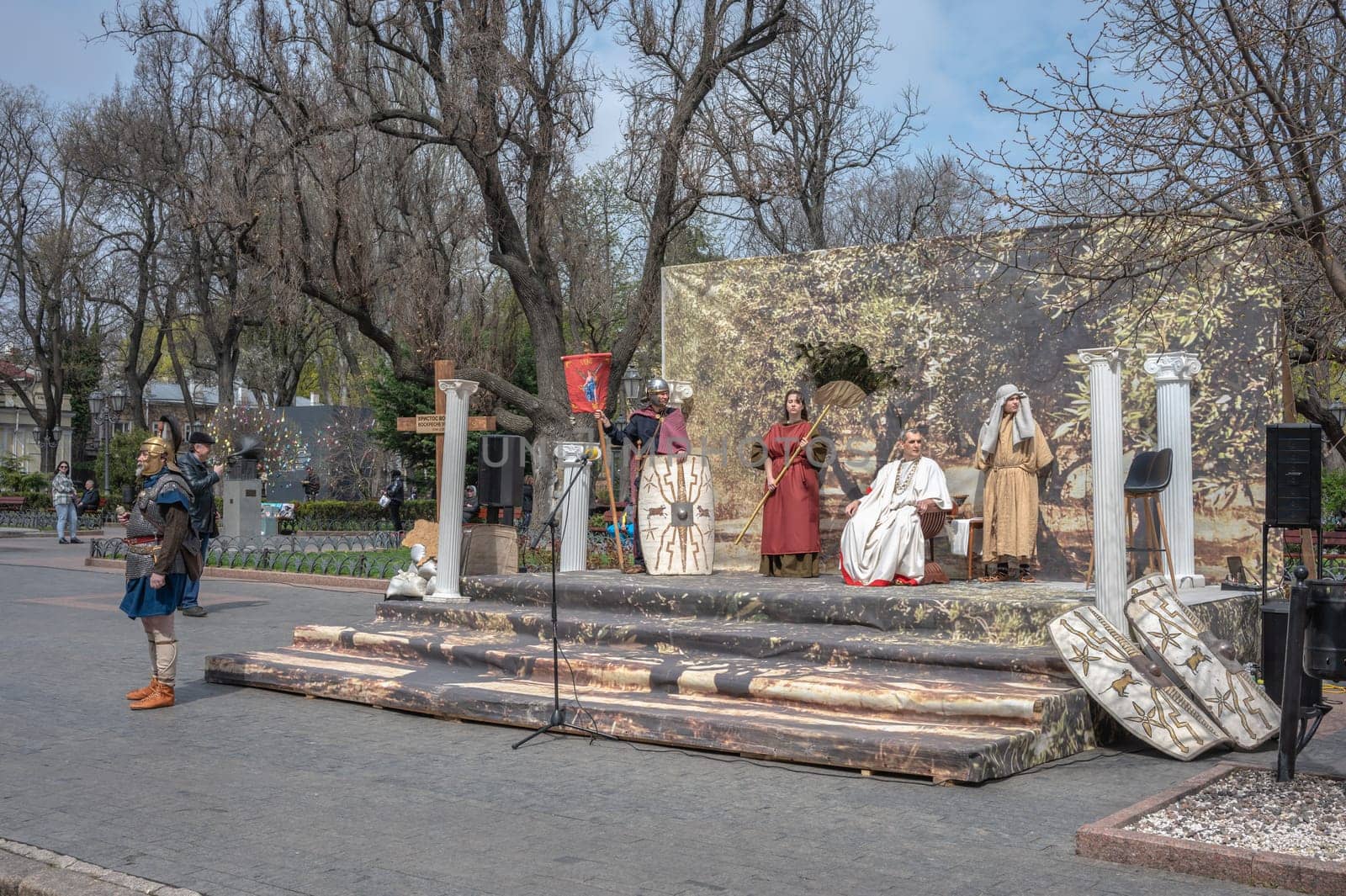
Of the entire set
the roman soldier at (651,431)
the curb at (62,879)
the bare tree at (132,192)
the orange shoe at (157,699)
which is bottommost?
the curb at (62,879)

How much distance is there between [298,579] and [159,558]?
1096cm

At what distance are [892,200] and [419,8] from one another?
1851 centimetres

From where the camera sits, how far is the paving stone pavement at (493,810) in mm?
4922

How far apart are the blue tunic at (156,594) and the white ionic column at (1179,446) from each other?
24.9 feet

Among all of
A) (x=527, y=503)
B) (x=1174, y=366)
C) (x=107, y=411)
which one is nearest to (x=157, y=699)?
(x=1174, y=366)

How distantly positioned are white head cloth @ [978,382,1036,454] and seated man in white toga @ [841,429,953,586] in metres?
0.67

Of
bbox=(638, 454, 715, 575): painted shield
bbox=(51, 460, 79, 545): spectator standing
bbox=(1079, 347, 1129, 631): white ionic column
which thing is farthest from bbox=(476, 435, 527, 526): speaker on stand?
bbox=(51, 460, 79, 545): spectator standing

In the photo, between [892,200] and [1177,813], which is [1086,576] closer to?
[1177,813]

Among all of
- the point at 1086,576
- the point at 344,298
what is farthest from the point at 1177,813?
the point at 344,298

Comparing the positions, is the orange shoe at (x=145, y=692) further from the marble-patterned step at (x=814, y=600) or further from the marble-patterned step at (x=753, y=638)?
the marble-patterned step at (x=814, y=600)

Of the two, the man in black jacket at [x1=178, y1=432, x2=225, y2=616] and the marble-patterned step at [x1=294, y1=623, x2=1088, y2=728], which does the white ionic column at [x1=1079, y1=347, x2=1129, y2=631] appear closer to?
the marble-patterned step at [x1=294, y1=623, x2=1088, y2=728]

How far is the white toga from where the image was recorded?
33.9ft

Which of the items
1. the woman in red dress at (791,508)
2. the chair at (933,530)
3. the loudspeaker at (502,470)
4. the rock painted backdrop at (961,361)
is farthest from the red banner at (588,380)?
the chair at (933,530)

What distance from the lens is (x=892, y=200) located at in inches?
Result: 1378
